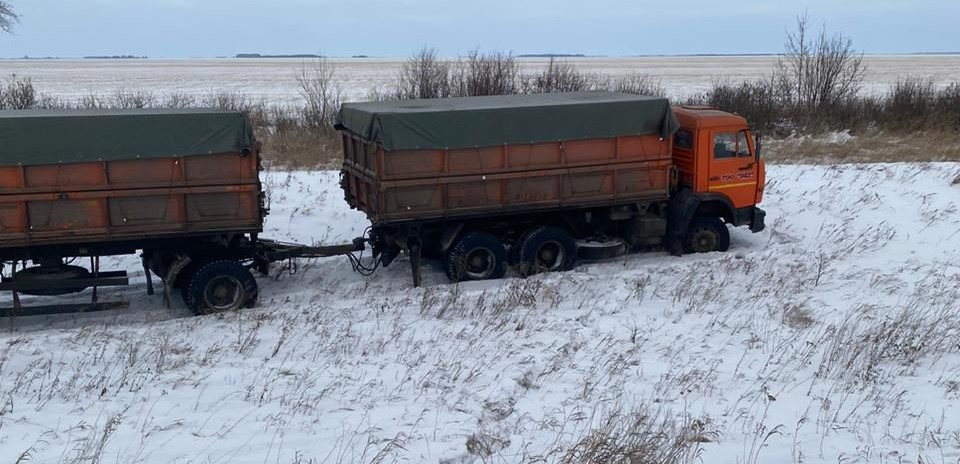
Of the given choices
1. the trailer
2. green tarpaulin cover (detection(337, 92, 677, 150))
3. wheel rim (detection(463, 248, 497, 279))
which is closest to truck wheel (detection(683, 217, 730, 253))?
green tarpaulin cover (detection(337, 92, 677, 150))

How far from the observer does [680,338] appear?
402 inches

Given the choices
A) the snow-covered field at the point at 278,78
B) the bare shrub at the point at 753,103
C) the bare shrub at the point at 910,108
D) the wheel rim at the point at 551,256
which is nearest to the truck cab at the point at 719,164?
the wheel rim at the point at 551,256

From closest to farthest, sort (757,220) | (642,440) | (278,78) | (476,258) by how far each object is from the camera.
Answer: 1. (642,440)
2. (476,258)
3. (757,220)
4. (278,78)

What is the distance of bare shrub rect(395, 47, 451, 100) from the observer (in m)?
29.1

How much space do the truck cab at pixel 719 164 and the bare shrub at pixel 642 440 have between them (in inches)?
277

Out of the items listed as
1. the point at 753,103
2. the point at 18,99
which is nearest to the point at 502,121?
the point at 18,99

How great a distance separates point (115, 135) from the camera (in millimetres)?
11117

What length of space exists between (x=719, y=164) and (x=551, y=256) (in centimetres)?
313

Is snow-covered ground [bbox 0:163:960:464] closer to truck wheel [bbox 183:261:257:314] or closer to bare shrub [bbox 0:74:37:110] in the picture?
truck wheel [bbox 183:261:257:314]

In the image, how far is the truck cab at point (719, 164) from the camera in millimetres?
14227

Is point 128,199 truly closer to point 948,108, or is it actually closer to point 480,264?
point 480,264

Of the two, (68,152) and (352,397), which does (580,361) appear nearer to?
(352,397)

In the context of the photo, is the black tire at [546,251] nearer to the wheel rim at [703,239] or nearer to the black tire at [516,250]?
the black tire at [516,250]

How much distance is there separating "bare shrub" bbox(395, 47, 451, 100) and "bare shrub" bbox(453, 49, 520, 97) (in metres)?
0.40
